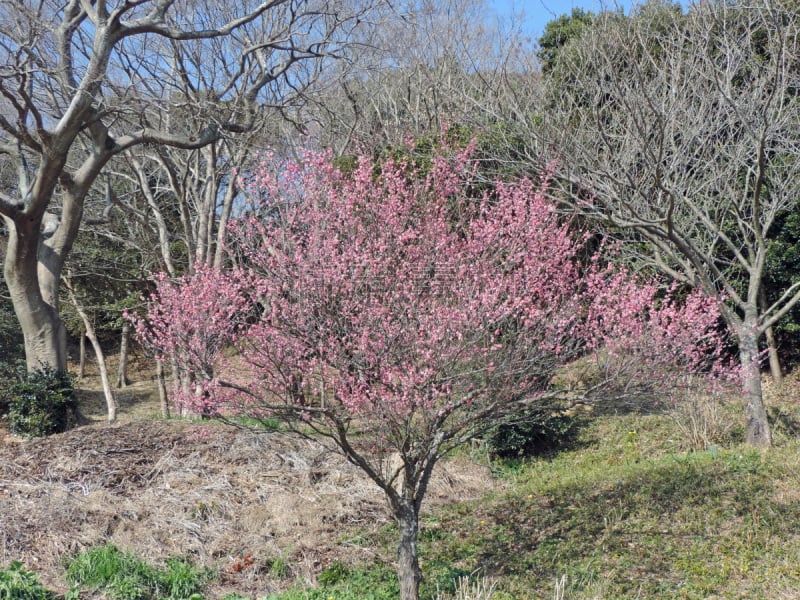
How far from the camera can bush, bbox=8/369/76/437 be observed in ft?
27.8

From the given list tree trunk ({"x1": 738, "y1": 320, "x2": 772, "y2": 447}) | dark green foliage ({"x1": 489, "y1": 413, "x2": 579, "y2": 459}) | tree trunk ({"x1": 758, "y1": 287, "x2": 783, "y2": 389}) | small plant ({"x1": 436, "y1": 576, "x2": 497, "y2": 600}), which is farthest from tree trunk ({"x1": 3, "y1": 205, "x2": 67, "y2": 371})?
tree trunk ({"x1": 758, "y1": 287, "x2": 783, "y2": 389})

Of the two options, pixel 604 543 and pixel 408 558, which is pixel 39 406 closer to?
pixel 408 558

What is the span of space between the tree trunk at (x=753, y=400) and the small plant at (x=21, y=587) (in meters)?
6.61

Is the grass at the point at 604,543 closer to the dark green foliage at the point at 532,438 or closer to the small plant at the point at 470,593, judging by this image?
the small plant at the point at 470,593

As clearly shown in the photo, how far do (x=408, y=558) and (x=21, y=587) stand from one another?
2.32 metres

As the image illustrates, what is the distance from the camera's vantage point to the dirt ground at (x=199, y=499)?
499 centimetres

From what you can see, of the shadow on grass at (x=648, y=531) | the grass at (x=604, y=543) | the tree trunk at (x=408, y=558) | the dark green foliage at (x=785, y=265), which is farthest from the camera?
the dark green foliage at (x=785, y=265)

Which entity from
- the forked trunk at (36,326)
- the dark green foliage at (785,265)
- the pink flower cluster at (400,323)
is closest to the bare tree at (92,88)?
the forked trunk at (36,326)

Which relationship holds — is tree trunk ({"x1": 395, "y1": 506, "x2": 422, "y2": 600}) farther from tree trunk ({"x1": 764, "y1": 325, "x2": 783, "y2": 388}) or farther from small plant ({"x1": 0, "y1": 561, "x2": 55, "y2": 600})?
tree trunk ({"x1": 764, "y1": 325, "x2": 783, "y2": 388})

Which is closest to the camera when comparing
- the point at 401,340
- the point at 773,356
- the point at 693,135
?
the point at 401,340

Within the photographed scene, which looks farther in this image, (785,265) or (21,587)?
(785,265)

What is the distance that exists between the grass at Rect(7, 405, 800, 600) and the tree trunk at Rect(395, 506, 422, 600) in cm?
29

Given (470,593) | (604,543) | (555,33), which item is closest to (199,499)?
(470,593)

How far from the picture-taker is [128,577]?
4301mm
